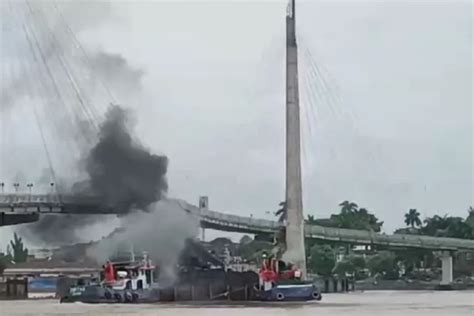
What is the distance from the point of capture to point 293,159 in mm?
75375

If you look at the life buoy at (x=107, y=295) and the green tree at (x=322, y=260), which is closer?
the life buoy at (x=107, y=295)

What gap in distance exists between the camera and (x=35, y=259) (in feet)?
465

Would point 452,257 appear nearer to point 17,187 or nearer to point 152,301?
point 17,187

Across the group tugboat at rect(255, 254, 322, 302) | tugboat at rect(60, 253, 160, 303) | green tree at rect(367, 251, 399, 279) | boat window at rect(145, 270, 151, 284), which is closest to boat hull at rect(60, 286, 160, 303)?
tugboat at rect(60, 253, 160, 303)

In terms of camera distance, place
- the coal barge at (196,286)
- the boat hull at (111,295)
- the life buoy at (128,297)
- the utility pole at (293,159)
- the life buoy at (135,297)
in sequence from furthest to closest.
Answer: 1. the utility pole at (293,159)
2. the life buoy at (128,297)
3. the boat hull at (111,295)
4. the life buoy at (135,297)
5. the coal barge at (196,286)

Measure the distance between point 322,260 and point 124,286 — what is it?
73330mm

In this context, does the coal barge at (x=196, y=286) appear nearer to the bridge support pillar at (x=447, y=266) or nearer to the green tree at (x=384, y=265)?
the bridge support pillar at (x=447, y=266)

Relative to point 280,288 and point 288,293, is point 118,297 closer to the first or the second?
point 280,288

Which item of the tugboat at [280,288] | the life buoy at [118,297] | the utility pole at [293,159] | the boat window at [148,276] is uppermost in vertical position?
the utility pole at [293,159]

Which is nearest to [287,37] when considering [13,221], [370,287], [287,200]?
[287,200]

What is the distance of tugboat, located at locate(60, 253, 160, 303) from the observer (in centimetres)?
7006

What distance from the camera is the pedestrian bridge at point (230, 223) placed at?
74125mm

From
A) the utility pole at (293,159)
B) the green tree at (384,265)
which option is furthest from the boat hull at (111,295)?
the green tree at (384,265)

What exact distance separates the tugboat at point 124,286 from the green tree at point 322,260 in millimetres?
67437
